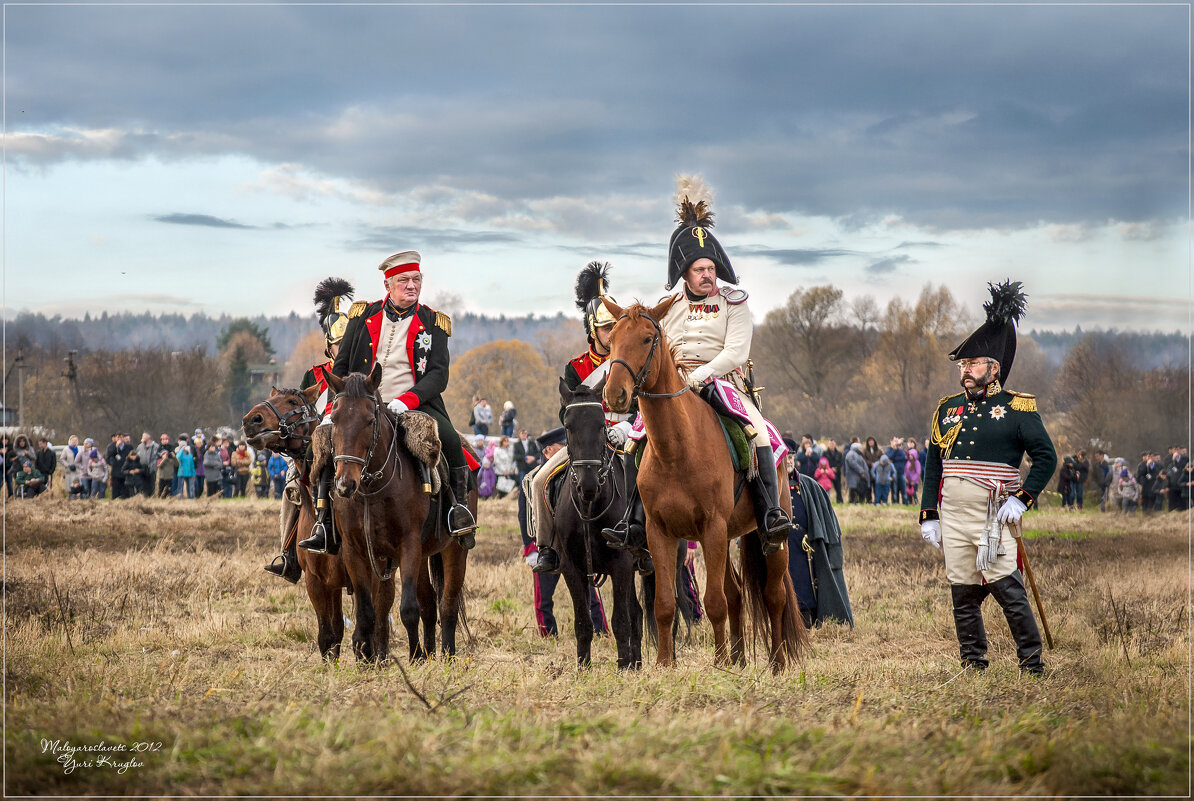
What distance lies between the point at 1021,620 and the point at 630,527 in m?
2.90

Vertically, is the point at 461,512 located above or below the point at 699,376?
below

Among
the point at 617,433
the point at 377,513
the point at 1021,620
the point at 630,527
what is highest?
the point at 617,433

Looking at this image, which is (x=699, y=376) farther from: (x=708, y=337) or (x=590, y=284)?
(x=590, y=284)

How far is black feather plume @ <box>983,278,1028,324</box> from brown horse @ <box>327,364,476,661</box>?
446cm

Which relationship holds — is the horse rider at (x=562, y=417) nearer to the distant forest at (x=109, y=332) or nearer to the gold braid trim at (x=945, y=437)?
the gold braid trim at (x=945, y=437)

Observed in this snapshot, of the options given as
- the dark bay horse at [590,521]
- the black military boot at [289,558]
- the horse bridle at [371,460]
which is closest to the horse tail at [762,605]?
the dark bay horse at [590,521]

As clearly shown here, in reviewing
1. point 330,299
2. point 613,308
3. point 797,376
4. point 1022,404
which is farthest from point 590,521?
point 797,376

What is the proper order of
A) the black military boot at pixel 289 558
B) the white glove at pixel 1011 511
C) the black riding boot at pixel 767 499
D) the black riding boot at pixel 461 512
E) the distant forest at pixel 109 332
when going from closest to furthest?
the white glove at pixel 1011 511 < the black riding boot at pixel 767 499 < the black riding boot at pixel 461 512 < the black military boot at pixel 289 558 < the distant forest at pixel 109 332

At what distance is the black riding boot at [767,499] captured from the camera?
8.11 meters

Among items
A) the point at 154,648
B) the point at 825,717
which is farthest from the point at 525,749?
the point at 154,648

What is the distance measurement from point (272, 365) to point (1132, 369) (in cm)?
8361

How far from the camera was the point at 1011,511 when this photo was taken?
7.27 m

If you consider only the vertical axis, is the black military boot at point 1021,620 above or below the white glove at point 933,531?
below

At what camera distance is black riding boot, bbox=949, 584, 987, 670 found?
7551 millimetres
